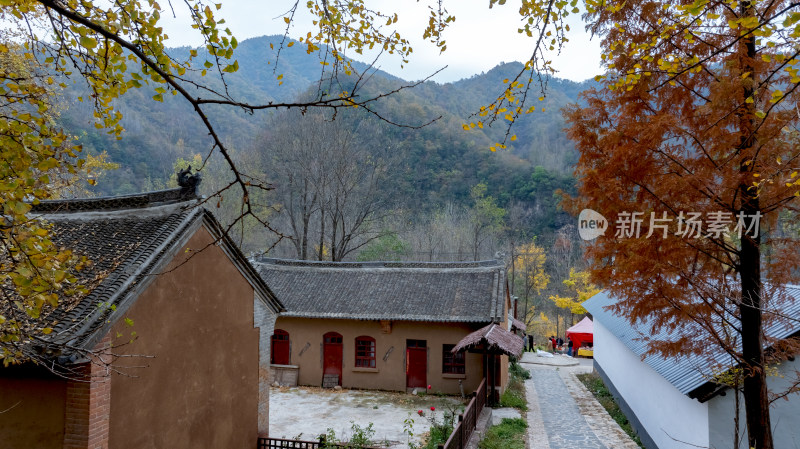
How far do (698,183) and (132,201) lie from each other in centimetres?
786

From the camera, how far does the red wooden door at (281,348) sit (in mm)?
17000

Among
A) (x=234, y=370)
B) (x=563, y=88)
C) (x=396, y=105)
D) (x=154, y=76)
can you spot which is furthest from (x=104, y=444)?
(x=563, y=88)

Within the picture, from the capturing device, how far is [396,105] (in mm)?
42750

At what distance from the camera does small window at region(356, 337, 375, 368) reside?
16.3 meters

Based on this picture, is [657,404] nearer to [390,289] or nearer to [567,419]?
[567,419]

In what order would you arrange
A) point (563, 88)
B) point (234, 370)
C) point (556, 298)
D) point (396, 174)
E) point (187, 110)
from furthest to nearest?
point (563, 88), point (187, 110), point (396, 174), point (556, 298), point (234, 370)

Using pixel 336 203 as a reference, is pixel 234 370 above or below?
below

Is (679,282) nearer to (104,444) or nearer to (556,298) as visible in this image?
(104,444)

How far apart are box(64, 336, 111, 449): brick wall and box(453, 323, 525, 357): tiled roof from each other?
930 centimetres

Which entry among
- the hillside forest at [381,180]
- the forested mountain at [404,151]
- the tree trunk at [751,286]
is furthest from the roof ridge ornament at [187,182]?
the forested mountain at [404,151]

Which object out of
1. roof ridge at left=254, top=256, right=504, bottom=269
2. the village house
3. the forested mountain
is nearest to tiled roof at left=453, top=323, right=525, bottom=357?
the village house

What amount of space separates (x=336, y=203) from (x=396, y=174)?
16.4m

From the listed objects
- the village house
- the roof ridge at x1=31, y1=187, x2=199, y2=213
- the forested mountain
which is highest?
the forested mountain

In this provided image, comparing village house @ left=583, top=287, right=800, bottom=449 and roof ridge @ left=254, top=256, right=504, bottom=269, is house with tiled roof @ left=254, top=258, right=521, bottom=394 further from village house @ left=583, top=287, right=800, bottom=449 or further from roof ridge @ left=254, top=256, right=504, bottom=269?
village house @ left=583, top=287, right=800, bottom=449
